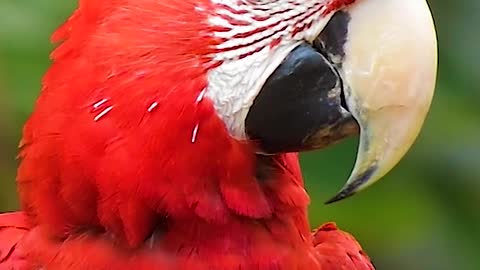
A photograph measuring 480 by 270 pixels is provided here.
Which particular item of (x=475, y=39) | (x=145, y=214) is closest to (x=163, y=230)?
(x=145, y=214)

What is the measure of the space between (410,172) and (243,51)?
78 centimetres

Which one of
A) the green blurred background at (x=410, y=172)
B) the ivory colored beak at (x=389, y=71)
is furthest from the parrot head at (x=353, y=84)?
the green blurred background at (x=410, y=172)

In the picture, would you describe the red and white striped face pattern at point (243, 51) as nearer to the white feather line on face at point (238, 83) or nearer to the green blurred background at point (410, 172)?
the white feather line on face at point (238, 83)

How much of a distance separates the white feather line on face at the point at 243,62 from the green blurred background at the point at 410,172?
627 mm

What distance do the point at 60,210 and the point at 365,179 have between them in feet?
1.40

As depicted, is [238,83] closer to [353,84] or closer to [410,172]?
[353,84]

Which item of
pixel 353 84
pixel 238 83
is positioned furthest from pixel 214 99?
pixel 353 84

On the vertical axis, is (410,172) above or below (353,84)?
below

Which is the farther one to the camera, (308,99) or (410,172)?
(410,172)

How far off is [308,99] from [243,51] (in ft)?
0.36

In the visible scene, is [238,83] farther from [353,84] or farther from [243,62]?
[353,84]

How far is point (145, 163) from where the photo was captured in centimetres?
156

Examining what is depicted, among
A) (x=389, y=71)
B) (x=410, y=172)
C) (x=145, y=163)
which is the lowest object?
(x=410, y=172)

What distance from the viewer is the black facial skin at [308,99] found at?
1.51m
